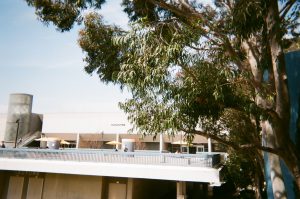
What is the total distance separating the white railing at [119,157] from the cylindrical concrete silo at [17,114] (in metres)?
24.4

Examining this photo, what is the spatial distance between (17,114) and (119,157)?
30056 mm

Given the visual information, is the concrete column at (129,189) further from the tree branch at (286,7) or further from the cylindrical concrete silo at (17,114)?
the cylindrical concrete silo at (17,114)

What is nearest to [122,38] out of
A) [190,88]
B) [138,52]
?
[138,52]

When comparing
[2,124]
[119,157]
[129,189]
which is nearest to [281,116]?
[119,157]

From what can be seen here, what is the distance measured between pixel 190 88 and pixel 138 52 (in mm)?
1724

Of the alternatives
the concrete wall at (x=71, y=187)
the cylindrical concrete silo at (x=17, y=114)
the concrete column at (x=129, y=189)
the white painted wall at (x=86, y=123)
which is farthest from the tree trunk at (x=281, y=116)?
the cylindrical concrete silo at (x=17, y=114)

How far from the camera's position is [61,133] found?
36594 millimetres

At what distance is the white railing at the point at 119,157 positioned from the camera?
1266 centimetres

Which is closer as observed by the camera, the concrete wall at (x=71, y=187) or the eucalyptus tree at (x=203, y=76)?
the eucalyptus tree at (x=203, y=76)

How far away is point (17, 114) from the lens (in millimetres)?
39375

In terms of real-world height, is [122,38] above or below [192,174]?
above

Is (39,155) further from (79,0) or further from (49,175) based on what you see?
(79,0)

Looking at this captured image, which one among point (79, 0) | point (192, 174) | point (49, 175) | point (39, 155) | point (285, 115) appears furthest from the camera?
point (49, 175)

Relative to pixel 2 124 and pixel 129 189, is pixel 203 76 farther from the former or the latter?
pixel 2 124
